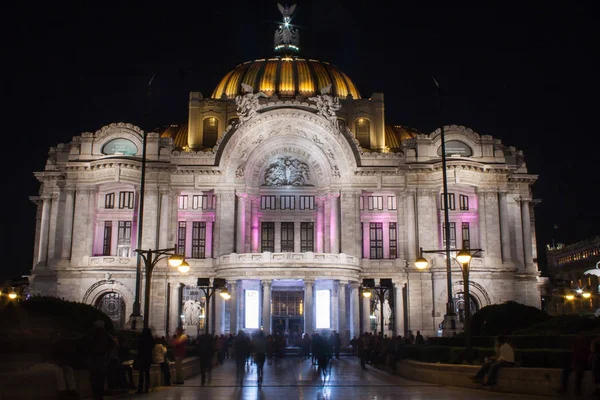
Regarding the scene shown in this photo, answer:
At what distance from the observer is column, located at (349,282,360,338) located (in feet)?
193

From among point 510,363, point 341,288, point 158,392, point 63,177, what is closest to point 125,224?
point 63,177

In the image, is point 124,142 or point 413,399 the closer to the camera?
point 413,399

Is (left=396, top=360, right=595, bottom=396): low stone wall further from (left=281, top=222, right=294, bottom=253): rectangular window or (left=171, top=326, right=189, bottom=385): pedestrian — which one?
(left=281, top=222, right=294, bottom=253): rectangular window

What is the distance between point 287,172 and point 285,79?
54.1 ft

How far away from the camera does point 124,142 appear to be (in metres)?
63.4

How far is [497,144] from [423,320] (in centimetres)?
1784

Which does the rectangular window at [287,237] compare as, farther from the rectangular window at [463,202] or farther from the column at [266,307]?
the rectangular window at [463,202]

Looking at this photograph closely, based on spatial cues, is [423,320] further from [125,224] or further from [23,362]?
[23,362]

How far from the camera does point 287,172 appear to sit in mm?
66250

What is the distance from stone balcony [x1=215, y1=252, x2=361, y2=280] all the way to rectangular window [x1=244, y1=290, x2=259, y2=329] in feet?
10.7

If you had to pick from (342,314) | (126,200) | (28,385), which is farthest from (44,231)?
(28,385)

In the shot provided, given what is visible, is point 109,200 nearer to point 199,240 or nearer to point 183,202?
point 183,202

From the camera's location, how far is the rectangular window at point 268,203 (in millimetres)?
66000

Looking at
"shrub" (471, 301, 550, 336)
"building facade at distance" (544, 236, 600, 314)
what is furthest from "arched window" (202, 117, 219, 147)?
"building facade at distance" (544, 236, 600, 314)
